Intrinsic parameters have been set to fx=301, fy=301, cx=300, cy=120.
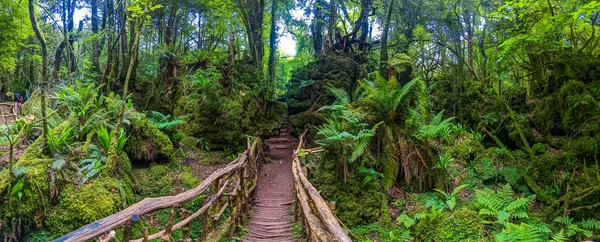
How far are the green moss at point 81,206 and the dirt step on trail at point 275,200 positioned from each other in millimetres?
2653

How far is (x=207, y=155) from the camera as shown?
10.2 m

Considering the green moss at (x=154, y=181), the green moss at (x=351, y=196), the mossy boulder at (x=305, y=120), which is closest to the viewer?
the green moss at (x=351, y=196)

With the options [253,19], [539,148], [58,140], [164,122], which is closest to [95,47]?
[253,19]

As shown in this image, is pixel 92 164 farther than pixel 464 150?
No

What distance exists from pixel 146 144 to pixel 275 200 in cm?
372

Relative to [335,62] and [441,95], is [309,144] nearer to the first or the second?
[335,62]

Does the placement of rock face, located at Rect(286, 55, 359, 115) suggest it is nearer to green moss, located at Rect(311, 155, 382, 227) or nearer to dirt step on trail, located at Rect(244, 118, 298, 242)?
dirt step on trail, located at Rect(244, 118, 298, 242)

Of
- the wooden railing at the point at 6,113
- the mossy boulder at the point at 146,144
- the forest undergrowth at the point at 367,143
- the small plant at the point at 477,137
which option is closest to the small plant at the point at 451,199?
the forest undergrowth at the point at 367,143

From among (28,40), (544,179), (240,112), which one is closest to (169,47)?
(240,112)

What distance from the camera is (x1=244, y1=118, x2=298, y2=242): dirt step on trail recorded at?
6.30m

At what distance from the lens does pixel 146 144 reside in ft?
25.5

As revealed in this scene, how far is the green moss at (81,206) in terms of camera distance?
5.11 m

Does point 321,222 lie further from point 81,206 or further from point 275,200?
point 275,200

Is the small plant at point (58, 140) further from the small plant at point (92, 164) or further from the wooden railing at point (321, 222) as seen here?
the wooden railing at point (321, 222)
